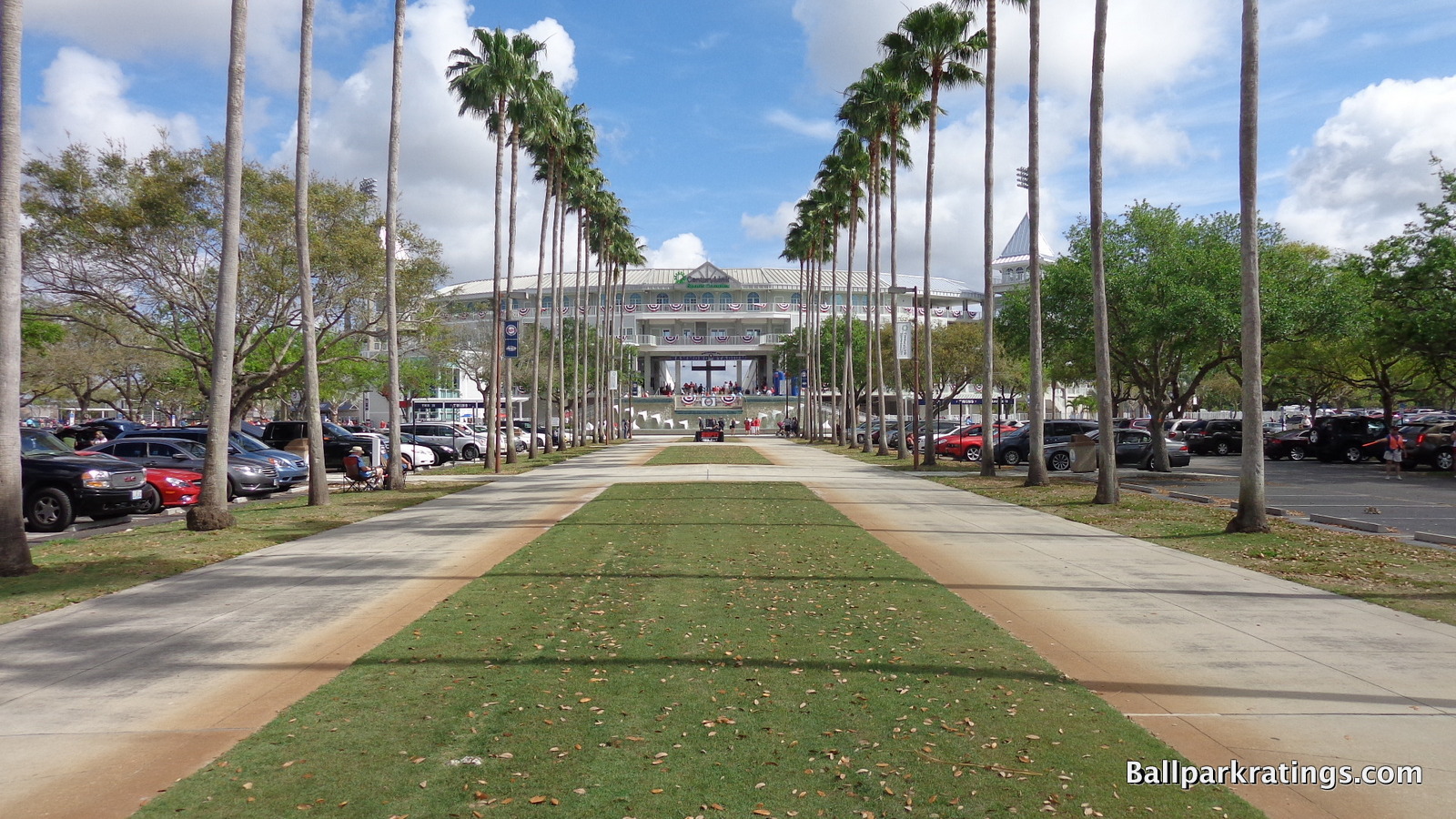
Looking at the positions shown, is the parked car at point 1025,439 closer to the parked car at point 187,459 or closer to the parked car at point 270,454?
the parked car at point 270,454

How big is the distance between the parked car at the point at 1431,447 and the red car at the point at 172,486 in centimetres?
3313

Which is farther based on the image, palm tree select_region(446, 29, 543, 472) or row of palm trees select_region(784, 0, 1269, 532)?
palm tree select_region(446, 29, 543, 472)

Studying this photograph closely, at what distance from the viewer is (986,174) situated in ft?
91.9

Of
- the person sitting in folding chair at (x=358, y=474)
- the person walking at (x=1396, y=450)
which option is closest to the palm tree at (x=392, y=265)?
the person sitting in folding chair at (x=358, y=474)

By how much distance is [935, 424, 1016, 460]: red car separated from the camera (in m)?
41.1

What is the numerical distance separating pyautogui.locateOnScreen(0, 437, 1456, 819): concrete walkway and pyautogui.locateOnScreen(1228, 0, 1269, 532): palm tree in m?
2.55

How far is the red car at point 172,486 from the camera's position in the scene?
20.0 metres

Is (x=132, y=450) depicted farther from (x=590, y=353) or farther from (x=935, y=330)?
(x=590, y=353)

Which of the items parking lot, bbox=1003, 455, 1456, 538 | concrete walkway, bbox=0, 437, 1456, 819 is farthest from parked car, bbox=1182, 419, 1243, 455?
concrete walkway, bbox=0, 437, 1456, 819

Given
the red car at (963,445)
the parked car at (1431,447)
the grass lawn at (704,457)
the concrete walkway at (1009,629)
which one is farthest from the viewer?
the red car at (963,445)

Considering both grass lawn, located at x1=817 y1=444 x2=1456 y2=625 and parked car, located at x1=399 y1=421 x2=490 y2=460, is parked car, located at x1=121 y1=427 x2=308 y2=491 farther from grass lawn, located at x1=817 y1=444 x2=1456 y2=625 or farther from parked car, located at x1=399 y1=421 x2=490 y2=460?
grass lawn, located at x1=817 y1=444 x2=1456 y2=625

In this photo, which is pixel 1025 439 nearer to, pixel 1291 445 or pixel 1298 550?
pixel 1291 445

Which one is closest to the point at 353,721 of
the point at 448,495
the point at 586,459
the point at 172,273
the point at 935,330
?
the point at 448,495

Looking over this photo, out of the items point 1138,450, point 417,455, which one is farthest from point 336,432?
point 1138,450
